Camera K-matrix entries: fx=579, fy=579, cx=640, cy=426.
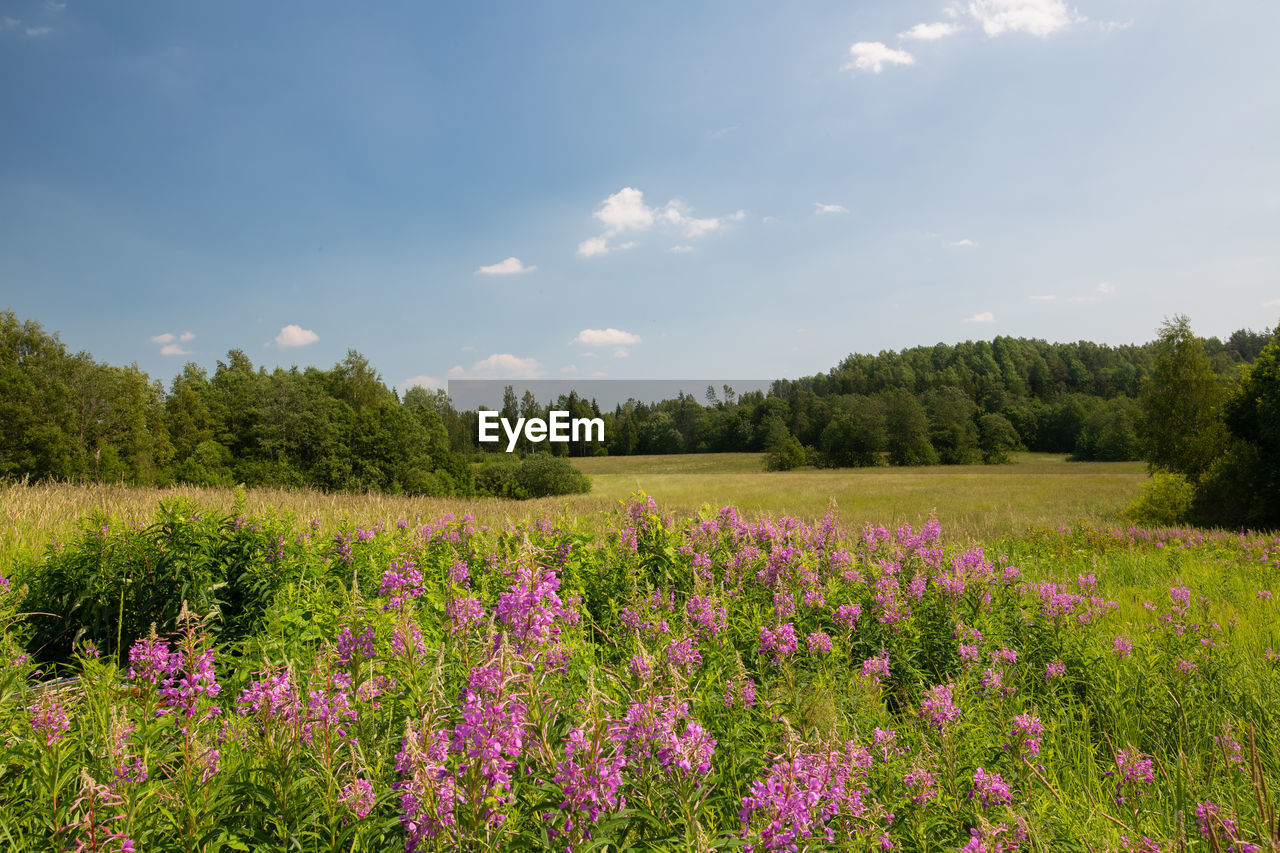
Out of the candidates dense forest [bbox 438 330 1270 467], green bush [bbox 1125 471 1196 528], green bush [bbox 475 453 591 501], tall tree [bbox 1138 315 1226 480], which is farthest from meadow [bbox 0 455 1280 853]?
dense forest [bbox 438 330 1270 467]

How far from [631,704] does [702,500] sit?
3073cm

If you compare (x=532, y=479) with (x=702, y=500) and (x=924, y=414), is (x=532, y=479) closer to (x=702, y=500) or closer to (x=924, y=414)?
(x=702, y=500)

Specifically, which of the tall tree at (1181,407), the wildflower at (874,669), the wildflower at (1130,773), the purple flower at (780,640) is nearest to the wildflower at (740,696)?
the purple flower at (780,640)

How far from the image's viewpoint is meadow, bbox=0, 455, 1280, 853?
160 cm

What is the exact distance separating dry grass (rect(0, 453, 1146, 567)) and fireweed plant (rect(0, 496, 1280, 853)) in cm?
160

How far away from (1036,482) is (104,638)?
152ft

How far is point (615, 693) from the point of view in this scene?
118 inches

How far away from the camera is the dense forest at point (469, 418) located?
29.8m

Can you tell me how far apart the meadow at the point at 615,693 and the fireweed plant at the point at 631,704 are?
0.8 inches

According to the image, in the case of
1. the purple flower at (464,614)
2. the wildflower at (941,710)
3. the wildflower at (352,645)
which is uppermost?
the purple flower at (464,614)

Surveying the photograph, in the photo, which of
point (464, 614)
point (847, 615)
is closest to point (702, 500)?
point (847, 615)

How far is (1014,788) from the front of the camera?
9.09ft

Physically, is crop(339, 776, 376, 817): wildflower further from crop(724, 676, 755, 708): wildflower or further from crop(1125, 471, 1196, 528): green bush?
crop(1125, 471, 1196, 528): green bush

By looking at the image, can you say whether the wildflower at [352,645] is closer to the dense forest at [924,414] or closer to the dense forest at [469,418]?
the dense forest at [469,418]
